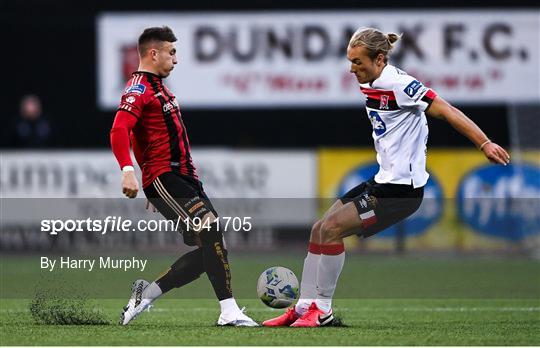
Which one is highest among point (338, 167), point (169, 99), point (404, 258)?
point (169, 99)

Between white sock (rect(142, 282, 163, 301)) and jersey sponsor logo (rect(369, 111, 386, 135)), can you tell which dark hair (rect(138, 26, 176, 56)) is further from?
white sock (rect(142, 282, 163, 301))

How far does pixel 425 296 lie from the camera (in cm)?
1205

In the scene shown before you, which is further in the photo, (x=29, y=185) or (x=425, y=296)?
(x=29, y=185)

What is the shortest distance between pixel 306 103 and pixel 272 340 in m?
12.6

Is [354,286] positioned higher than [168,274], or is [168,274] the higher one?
[168,274]

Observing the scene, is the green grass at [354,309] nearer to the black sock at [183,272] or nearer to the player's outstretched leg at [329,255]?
the player's outstretched leg at [329,255]

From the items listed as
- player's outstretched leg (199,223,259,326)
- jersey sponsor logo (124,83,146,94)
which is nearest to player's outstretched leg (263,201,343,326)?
player's outstretched leg (199,223,259,326)

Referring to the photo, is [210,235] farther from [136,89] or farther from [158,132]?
[136,89]

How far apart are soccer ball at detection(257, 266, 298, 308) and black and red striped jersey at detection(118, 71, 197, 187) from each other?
969 millimetres

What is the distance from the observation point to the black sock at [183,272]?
8.86 meters

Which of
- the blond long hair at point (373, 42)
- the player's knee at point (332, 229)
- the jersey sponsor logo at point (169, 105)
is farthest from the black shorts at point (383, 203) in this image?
the jersey sponsor logo at point (169, 105)

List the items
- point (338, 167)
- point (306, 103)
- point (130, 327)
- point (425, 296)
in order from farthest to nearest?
point (306, 103) → point (338, 167) → point (425, 296) → point (130, 327)

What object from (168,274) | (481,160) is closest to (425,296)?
(168,274)

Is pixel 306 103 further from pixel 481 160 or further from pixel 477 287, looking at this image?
pixel 477 287
